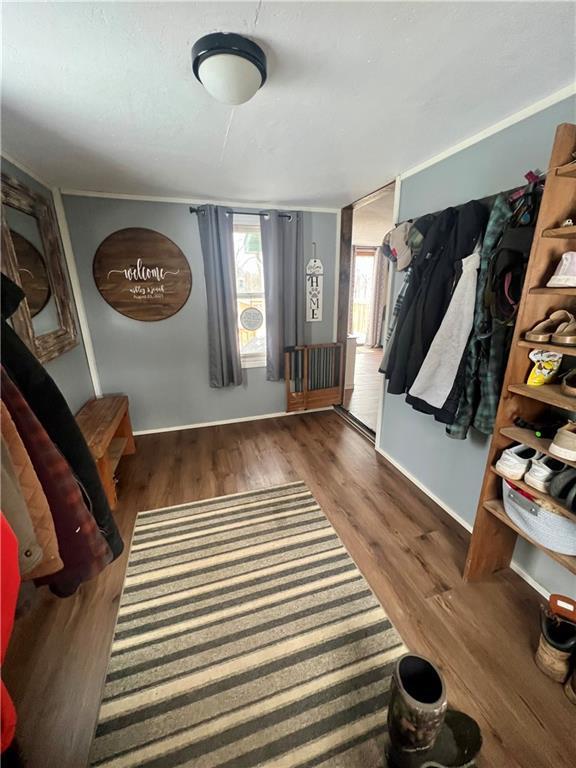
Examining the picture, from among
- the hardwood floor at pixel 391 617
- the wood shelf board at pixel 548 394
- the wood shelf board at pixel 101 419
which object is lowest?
the hardwood floor at pixel 391 617

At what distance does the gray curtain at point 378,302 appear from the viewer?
236 inches

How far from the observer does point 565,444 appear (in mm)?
984

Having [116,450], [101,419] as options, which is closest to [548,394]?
[101,419]

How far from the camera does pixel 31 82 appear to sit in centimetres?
104

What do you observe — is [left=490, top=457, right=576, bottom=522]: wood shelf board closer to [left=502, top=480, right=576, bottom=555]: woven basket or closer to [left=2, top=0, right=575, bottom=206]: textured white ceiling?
[left=502, top=480, right=576, bottom=555]: woven basket

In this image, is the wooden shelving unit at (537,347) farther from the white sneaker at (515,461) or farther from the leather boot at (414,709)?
the leather boot at (414,709)

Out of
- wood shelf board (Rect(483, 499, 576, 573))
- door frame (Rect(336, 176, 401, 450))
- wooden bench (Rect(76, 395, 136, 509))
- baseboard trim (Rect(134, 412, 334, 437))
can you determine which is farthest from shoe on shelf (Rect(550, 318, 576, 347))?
baseboard trim (Rect(134, 412, 334, 437))

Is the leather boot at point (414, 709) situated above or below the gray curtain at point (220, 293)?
below

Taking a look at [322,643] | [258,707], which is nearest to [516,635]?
[322,643]

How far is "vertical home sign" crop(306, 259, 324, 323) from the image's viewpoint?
2.97 meters

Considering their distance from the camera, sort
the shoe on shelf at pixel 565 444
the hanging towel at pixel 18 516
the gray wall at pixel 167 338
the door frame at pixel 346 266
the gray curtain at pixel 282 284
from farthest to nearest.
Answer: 1. the gray curtain at pixel 282 284
2. the door frame at pixel 346 266
3. the gray wall at pixel 167 338
4. the shoe on shelf at pixel 565 444
5. the hanging towel at pixel 18 516

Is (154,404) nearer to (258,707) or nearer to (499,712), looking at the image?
(258,707)

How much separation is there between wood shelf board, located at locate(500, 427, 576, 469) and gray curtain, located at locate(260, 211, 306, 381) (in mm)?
2132

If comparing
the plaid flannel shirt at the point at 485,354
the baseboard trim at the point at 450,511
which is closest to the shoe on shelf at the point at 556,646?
the baseboard trim at the point at 450,511
